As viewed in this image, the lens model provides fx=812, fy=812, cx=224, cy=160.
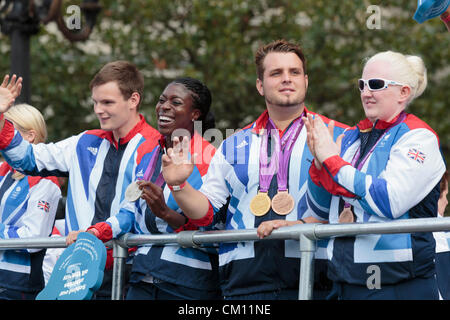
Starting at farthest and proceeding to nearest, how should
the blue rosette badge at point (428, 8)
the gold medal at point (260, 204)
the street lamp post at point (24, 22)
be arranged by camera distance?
the street lamp post at point (24, 22) < the gold medal at point (260, 204) < the blue rosette badge at point (428, 8)

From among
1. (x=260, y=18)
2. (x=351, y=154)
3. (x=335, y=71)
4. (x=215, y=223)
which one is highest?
(x=260, y=18)

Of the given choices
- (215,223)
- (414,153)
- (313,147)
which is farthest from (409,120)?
(215,223)

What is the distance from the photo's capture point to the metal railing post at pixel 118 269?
4297 millimetres

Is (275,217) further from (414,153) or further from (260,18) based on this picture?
(260,18)

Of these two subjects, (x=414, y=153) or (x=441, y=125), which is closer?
(x=414, y=153)

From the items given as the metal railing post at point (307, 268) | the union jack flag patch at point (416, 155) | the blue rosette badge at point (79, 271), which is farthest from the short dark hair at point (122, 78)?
the union jack flag patch at point (416, 155)

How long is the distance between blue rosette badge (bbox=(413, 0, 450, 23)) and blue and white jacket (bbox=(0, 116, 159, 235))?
73.3 inches

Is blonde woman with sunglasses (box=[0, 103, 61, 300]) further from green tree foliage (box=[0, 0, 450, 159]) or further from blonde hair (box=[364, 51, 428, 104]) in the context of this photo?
green tree foliage (box=[0, 0, 450, 159])

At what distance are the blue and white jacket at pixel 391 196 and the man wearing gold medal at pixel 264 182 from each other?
38 cm

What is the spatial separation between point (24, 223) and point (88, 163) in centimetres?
60

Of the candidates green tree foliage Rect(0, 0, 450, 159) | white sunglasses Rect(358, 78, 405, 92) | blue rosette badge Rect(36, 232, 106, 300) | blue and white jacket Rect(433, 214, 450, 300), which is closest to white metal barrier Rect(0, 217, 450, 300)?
blue rosette badge Rect(36, 232, 106, 300)

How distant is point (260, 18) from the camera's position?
1255 centimetres

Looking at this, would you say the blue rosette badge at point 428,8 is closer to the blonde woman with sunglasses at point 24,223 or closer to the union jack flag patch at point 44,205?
the blonde woman with sunglasses at point 24,223

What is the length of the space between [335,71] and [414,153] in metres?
8.83
